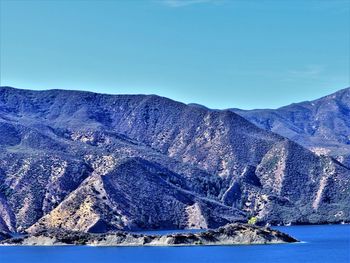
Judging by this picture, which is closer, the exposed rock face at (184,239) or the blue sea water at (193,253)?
the blue sea water at (193,253)

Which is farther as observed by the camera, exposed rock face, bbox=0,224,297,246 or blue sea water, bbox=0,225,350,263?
exposed rock face, bbox=0,224,297,246

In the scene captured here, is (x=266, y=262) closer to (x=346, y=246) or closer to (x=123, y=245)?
(x=346, y=246)

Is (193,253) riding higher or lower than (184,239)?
lower

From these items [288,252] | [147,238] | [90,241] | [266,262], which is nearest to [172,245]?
[147,238]
